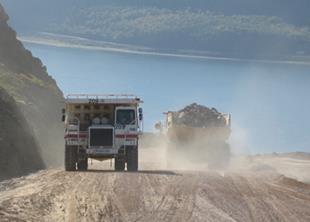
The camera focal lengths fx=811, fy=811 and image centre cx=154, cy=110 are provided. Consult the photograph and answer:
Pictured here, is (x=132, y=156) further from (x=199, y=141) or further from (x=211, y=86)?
(x=211, y=86)

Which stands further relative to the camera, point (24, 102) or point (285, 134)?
point (285, 134)

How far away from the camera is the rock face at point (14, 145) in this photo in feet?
89.8

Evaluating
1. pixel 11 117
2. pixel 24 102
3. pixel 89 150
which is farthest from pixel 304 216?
pixel 24 102

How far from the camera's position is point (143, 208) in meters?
18.6

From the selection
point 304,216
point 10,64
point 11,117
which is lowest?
point 304,216

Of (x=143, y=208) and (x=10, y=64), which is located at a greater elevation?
(x=10, y=64)

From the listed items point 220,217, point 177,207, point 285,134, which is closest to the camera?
point 220,217

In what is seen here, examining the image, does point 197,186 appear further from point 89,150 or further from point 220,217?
point 89,150

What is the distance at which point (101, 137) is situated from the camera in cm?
3059

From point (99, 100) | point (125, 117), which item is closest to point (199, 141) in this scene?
point (125, 117)

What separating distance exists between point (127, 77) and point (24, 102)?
4213 inches

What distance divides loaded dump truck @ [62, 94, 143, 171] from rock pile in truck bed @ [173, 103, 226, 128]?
34.6 feet

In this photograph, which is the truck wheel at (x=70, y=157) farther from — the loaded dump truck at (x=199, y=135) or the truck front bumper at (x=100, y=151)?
the loaded dump truck at (x=199, y=135)

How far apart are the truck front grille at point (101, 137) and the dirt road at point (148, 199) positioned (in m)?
4.44
